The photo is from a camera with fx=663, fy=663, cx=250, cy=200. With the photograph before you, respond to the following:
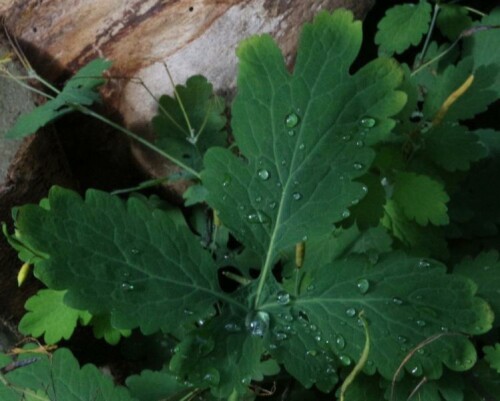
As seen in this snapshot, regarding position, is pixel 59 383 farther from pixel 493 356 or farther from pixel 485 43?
pixel 485 43

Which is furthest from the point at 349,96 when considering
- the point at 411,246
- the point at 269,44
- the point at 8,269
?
the point at 8,269

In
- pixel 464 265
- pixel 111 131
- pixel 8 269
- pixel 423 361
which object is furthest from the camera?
pixel 111 131

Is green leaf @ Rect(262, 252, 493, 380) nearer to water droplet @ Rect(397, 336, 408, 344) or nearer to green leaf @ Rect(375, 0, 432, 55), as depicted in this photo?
water droplet @ Rect(397, 336, 408, 344)

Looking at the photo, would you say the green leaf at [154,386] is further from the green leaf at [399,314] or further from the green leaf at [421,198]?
the green leaf at [421,198]

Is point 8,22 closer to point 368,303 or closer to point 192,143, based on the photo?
point 192,143

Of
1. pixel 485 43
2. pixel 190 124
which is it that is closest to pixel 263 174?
pixel 190 124

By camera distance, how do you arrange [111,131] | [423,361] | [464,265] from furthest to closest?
[111,131]
[464,265]
[423,361]

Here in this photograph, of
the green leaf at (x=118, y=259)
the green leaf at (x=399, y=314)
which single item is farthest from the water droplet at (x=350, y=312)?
the green leaf at (x=118, y=259)

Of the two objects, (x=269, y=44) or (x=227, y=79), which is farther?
(x=227, y=79)
